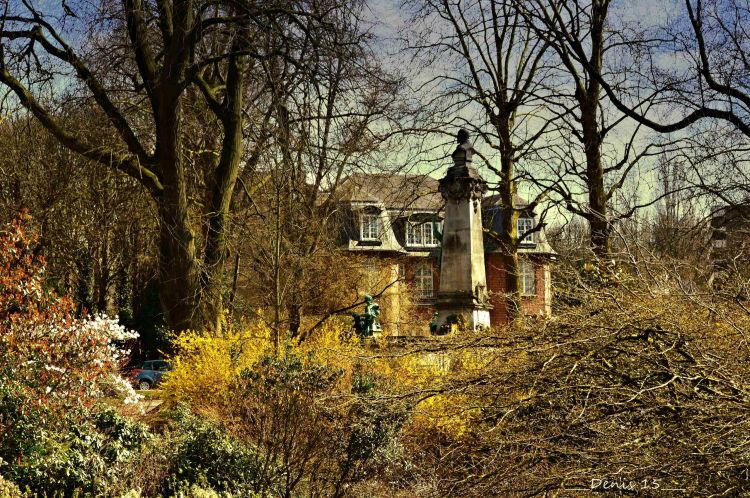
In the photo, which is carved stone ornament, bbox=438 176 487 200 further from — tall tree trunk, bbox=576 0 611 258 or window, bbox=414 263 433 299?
window, bbox=414 263 433 299

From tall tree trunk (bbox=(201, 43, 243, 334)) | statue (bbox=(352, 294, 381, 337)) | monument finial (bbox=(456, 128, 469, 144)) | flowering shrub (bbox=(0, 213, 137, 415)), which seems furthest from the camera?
statue (bbox=(352, 294, 381, 337))

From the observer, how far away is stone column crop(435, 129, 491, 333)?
1609 cm

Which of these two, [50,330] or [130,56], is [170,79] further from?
[50,330]

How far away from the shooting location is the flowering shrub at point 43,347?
347 inches

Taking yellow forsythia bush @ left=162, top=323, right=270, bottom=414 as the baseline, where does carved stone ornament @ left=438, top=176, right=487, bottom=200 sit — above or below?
above

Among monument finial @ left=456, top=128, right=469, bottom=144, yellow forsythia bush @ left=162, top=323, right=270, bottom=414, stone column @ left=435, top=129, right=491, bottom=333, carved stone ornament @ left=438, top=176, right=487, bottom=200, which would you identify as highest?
monument finial @ left=456, top=128, right=469, bottom=144

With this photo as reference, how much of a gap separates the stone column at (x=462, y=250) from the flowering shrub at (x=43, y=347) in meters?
7.67

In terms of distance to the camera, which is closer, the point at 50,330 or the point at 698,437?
the point at 698,437

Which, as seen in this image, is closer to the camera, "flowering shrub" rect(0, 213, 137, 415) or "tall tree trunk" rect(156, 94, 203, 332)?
"flowering shrub" rect(0, 213, 137, 415)

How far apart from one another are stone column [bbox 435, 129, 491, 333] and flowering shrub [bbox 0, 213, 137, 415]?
Result: 767 cm

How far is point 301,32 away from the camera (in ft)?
41.9

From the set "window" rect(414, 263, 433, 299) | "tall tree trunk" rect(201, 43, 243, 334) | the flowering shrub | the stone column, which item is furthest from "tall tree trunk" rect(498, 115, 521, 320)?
"window" rect(414, 263, 433, 299)

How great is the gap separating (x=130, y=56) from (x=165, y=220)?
272 cm

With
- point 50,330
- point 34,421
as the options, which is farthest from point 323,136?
point 34,421
